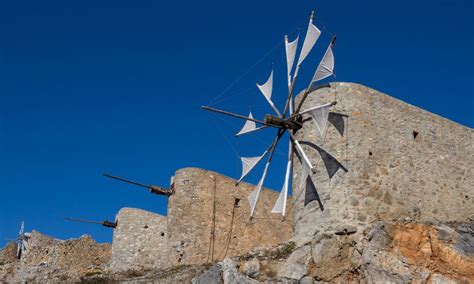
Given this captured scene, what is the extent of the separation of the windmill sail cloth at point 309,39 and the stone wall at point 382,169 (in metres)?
1.17

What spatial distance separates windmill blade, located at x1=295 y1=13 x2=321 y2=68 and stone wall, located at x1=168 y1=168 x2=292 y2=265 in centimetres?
738

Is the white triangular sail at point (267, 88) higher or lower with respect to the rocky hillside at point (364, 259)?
higher

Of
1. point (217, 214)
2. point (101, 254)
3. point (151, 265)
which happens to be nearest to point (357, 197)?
point (217, 214)

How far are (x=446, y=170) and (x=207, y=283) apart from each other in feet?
26.8

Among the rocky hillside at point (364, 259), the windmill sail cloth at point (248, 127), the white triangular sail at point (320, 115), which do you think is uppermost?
the windmill sail cloth at point (248, 127)

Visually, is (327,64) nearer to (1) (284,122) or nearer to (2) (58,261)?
(1) (284,122)

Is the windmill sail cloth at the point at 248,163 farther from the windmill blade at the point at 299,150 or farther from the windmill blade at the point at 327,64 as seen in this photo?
the windmill blade at the point at 327,64

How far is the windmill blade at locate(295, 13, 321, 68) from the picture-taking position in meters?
18.8

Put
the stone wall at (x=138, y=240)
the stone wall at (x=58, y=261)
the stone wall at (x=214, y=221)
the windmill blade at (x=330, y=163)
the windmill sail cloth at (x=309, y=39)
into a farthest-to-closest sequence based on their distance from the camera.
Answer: the stone wall at (x=58, y=261), the stone wall at (x=138, y=240), the stone wall at (x=214, y=221), the windmill sail cloth at (x=309, y=39), the windmill blade at (x=330, y=163)

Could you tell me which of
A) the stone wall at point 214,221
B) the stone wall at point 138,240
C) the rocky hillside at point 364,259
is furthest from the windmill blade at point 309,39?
the stone wall at point 138,240

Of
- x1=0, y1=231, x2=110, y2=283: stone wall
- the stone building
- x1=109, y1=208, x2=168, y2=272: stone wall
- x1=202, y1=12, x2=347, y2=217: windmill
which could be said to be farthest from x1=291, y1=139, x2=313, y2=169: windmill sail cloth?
x1=0, y1=231, x2=110, y2=283: stone wall

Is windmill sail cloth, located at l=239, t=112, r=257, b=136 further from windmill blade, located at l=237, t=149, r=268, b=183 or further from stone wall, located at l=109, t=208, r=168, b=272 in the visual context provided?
stone wall, located at l=109, t=208, r=168, b=272

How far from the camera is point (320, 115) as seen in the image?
59.8 feet

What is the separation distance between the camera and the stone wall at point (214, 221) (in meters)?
23.6
